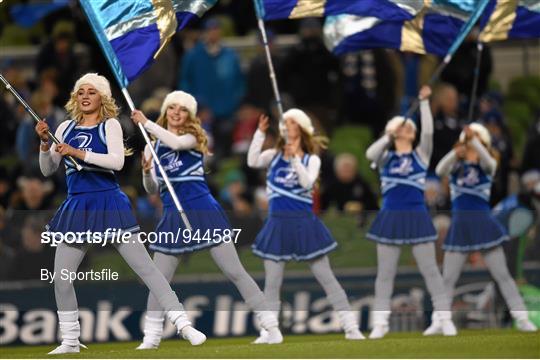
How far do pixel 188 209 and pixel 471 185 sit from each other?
10.2 ft

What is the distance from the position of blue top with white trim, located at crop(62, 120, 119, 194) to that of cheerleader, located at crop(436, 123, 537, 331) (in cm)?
401

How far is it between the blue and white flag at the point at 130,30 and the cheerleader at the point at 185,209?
45 cm

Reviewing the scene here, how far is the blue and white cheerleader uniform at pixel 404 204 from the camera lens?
17.9 meters

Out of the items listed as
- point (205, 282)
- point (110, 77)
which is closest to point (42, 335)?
point (205, 282)

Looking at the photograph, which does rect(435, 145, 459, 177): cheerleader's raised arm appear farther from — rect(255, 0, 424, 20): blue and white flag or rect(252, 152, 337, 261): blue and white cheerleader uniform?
rect(252, 152, 337, 261): blue and white cheerleader uniform

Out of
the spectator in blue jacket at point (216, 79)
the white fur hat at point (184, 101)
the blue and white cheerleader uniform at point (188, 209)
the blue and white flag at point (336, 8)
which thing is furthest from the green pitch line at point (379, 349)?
the spectator in blue jacket at point (216, 79)

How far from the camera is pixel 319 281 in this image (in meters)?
17.6

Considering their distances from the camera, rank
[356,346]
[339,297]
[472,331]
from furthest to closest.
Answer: [472,331] → [339,297] → [356,346]

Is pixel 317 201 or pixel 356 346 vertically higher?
pixel 317 201

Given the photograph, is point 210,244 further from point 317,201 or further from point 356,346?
point 317,201

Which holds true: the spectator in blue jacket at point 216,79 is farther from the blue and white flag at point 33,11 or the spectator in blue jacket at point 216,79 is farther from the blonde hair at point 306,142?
the blonde hair at point 306,142

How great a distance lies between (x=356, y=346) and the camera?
15.9 meters

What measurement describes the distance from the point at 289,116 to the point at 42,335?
10.6ft

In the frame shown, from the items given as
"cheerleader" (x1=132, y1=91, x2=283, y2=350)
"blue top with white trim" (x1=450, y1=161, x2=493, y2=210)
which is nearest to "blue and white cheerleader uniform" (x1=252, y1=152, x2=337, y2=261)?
"cheerleader" (x1=132, y1=91, x2=283, y2=350)
